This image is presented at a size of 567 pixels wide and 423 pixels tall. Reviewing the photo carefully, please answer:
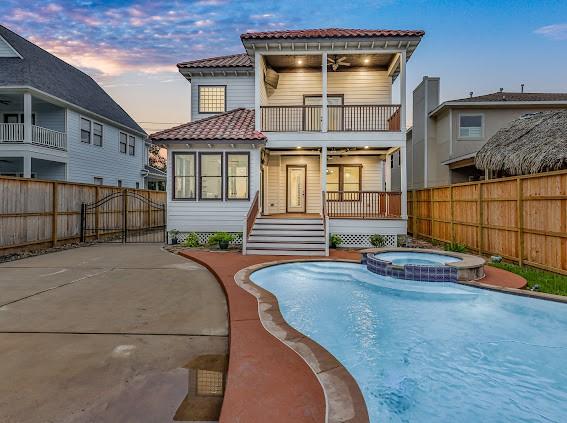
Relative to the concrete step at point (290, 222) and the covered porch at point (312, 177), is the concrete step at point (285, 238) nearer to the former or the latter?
the concrete step at point (290, 222)

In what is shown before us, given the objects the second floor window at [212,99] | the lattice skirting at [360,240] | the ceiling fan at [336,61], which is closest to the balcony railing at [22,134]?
the second floor window at [212,99]

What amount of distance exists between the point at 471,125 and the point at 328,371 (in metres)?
20.8

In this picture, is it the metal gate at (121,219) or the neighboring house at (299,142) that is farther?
the metal gate at (121,219)

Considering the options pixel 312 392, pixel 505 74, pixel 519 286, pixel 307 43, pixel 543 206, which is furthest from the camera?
pixel 505 74

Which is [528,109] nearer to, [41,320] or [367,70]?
[367,70]

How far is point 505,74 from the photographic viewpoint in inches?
1054

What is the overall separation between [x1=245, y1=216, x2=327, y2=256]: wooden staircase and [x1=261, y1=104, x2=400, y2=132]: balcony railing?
3843mm

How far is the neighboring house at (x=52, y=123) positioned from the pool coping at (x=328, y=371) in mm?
16824

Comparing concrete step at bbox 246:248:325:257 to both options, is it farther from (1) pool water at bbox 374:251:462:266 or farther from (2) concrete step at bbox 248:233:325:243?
(1) pool water at bbox 374:251:462:266

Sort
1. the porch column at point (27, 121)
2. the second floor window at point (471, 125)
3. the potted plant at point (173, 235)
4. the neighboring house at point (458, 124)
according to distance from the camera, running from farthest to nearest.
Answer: the second floor window at point (471, 125) → the neighboring house at point (458, 124) → the porch column at point (27, 121) → the potted plant at point (173, 235)

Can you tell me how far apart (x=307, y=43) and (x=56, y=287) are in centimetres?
1136

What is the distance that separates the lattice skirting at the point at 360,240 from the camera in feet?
41.6

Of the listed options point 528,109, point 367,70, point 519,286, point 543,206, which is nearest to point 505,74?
point 528,109

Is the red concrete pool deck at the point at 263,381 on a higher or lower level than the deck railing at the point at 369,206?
lower
